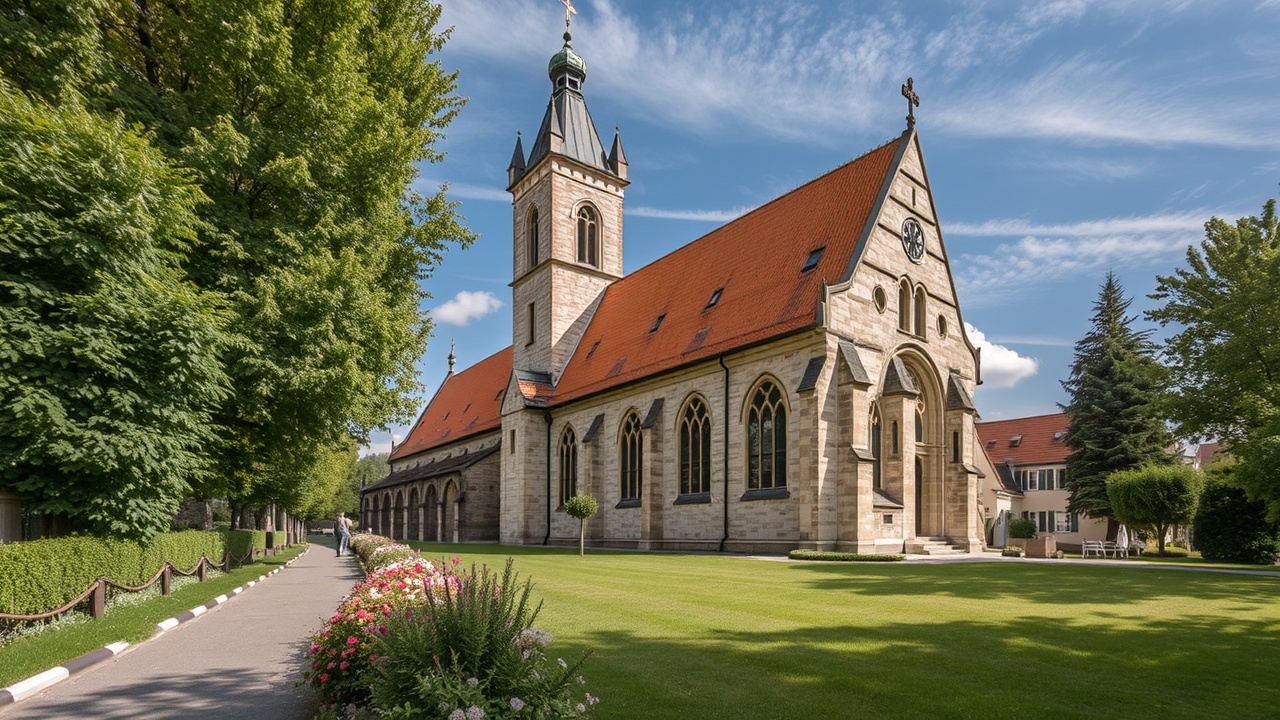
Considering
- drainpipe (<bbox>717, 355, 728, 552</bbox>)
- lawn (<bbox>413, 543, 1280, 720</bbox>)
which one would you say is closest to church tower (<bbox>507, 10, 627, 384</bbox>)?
drainpipe (<bbox>717, 355, 728, 552</bbox>)

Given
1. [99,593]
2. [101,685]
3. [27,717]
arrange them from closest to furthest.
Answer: [27,717] < [101,685] < [99,593]

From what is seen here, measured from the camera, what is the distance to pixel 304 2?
52.6 ft

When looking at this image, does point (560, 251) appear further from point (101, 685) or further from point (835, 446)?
Result: point (101, 685)

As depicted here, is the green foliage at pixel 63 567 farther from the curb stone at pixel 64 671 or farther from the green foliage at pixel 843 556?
the green foliage at pixel 843 556

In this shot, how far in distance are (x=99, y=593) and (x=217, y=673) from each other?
199 inches

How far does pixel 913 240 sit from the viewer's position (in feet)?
82.6

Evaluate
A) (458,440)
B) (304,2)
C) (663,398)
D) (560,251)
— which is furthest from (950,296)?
(458,440)

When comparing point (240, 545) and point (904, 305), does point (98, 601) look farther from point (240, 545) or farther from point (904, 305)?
point (904, 305)

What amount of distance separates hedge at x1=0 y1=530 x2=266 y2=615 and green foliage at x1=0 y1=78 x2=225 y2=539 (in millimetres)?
472

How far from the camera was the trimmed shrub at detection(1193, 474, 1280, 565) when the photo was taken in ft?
66.1

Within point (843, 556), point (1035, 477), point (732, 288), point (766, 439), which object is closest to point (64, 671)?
point (843, 556)

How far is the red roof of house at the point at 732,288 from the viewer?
76.3 ft

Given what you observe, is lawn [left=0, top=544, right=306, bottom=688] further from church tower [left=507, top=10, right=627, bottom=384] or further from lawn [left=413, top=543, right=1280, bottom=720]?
church tower [left=507, top=10, right=627, bottom=384]

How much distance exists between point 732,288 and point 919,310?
23.3 feet
